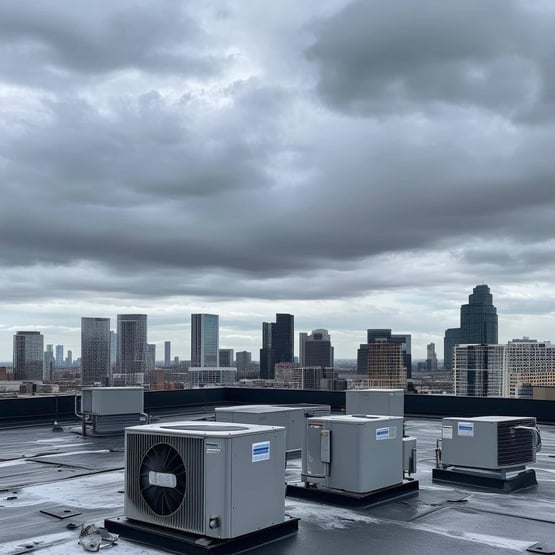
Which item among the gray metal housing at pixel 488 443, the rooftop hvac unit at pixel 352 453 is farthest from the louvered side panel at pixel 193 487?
the gray metal housing at pixel 488 443

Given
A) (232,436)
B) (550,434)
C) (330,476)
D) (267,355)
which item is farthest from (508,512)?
(267,355)

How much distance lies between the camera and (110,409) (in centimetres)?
2108

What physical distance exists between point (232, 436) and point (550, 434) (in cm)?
1676

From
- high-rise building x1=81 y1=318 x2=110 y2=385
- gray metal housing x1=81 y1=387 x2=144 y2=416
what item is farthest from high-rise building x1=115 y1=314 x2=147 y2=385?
gray metal housing x1=81 y1=387 x2=144 y2=416

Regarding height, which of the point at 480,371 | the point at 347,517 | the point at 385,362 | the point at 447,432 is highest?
the point at 447,432

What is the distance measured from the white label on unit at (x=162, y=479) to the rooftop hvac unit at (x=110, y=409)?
12.3 m

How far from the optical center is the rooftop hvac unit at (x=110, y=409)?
20875 mm

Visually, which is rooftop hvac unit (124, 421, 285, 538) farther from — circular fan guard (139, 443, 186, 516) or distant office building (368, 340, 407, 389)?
distant office building (368, 340, 407, 389)

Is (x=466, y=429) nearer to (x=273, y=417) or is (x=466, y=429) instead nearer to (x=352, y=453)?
(x=352, y=453)

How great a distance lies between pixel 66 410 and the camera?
25.9 metres

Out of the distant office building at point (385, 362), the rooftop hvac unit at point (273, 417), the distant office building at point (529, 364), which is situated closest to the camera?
the rooftop hvac unit at point (273, 417)

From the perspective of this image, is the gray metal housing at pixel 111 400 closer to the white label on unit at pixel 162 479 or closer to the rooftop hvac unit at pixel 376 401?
the rooftop hvac unit at pixel 376 401

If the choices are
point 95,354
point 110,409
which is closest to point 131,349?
point 95,354

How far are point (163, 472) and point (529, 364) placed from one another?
95.9m
